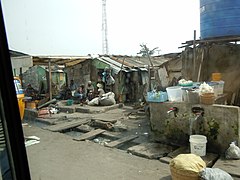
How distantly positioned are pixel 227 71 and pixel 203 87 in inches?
110

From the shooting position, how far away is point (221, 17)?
7.52m

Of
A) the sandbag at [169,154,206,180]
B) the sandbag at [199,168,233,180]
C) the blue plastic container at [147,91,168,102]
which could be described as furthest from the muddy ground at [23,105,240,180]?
the blue plastic container at [147,91,168,102]

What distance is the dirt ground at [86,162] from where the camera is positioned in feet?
16.0

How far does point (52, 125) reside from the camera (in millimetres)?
10023

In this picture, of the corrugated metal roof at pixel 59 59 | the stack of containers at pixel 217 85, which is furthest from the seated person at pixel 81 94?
the stack of containers at pixel 217 85

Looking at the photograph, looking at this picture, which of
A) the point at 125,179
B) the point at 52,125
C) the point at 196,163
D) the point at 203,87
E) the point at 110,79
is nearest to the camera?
the point at 196,163

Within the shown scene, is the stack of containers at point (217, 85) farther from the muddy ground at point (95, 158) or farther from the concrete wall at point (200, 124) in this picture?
the muddy ground at point (95, 158)

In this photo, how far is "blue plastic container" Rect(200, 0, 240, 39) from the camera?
24.1ft

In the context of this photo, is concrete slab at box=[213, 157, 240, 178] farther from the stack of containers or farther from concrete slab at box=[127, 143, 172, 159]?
the stack of containers

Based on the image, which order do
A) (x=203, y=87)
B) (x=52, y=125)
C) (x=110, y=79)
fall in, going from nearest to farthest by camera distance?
(x=203, y=87) → (x=52, y=125) → (x=110, y=79)

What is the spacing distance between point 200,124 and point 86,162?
315 cm

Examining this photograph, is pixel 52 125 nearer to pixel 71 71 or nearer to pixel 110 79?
pixel 110 79

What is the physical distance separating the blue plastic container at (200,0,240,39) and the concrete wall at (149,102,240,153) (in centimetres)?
317

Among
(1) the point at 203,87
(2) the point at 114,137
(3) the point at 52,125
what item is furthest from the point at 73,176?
(3) the point at 52,125
